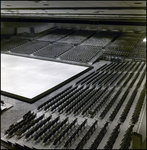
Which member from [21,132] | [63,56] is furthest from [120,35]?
[21,132]

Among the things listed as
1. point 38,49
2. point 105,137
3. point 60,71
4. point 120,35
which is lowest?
point 105,137

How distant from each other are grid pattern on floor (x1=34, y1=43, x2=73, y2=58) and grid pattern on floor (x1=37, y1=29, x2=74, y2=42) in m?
2.24

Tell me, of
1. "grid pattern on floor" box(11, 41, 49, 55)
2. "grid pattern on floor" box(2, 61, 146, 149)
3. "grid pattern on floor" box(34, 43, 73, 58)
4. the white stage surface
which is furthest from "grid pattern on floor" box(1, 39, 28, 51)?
"grid pattern on floor" box(2, 61, 146, 149)

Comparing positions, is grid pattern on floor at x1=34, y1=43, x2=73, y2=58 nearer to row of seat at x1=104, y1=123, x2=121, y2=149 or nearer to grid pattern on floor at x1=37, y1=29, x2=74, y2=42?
grid pattern on floor at x1=37, y1=29, x2=74, y2=42

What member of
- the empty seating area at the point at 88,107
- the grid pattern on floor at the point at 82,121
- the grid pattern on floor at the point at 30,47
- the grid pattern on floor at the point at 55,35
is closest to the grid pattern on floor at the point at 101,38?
the empty seating area at the point at 88,107

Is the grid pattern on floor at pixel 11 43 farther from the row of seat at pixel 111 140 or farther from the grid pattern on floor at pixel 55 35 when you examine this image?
the row of seat at pixel 111 140

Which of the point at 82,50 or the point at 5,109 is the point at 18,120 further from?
the point at 82,50

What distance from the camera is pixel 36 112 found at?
8.30 metres

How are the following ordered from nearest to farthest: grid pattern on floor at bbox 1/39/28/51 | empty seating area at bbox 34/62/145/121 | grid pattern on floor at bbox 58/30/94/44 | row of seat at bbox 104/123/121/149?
row of seat at bbox 104/123/121/149 < empty seating area at bbox 34/62/145/121 < grid pattern on floor at bbox 1/39/28/51 < grid pattern on floor at bbox 58/30/94/44

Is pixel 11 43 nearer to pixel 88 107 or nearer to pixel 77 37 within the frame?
pixel 77 37

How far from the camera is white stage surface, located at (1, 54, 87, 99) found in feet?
35.1

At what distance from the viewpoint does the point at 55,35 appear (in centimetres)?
2538

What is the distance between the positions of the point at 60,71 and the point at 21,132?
7.96 m

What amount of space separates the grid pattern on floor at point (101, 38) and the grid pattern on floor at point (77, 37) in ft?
3.10
